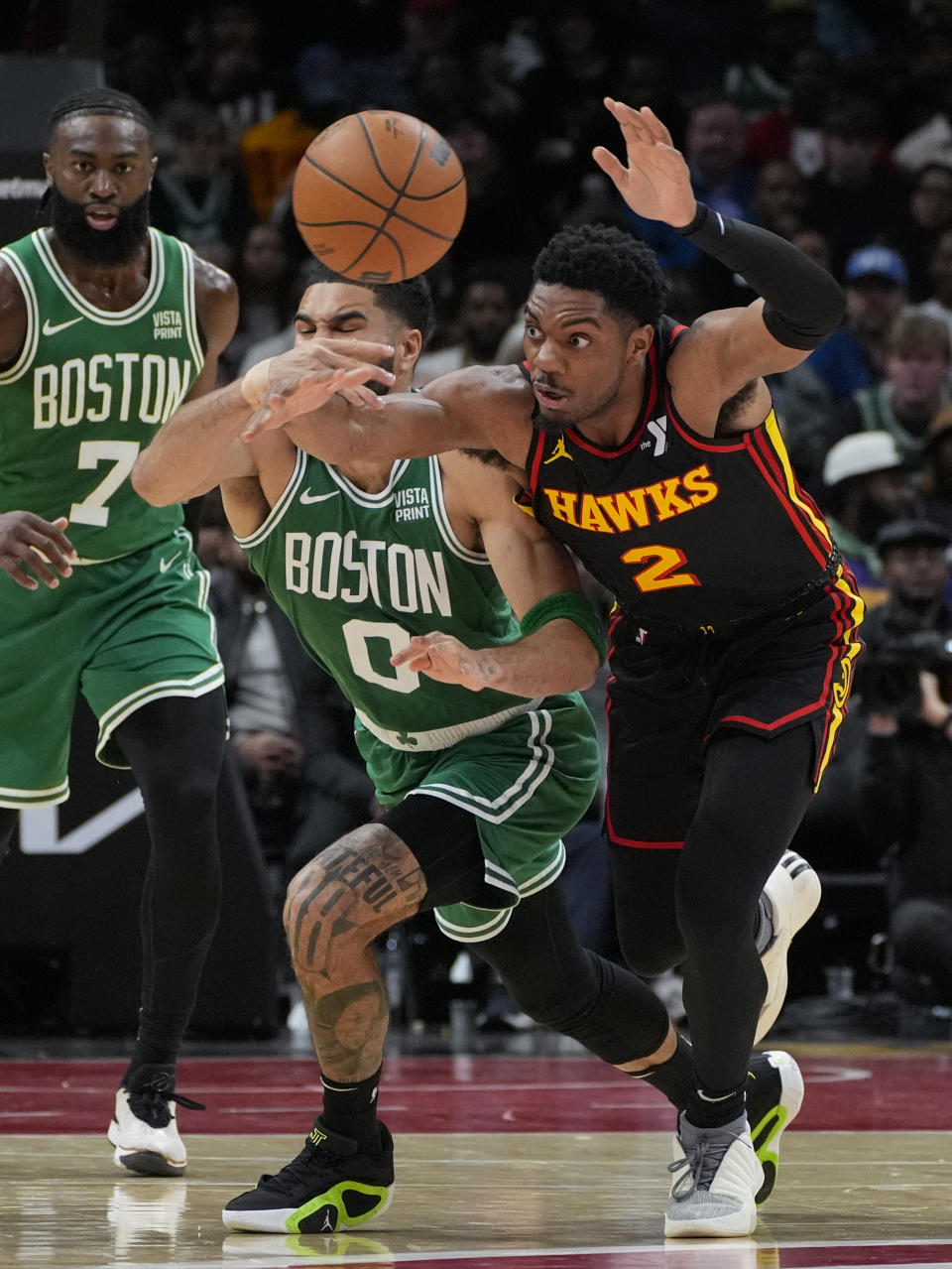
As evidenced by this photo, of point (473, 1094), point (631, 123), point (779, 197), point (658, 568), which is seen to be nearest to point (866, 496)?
point (779, 197)

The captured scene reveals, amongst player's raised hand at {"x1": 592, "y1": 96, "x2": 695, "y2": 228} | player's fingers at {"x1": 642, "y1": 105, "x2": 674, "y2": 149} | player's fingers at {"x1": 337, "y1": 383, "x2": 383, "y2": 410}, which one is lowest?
player's fingers at {"x1": 337, "y1": 383, "x2": 383, "y2": 410}

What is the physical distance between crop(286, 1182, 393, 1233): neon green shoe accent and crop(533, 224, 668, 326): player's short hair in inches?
72.8

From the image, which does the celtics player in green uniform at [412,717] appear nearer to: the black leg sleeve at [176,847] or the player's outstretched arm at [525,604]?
the player's outstretched arm at [525,604]

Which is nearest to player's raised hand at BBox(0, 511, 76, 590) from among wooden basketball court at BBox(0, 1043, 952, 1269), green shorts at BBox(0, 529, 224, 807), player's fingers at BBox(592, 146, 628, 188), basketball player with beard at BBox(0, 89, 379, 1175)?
basketball player with beard at BBox(0, 89, 379, 1175)

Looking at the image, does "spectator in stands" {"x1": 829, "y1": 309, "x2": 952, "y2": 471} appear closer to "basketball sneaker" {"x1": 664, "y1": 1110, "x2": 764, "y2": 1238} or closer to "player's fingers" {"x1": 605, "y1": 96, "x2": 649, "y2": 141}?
"player's fingers" {"x1": 605, "y1": 96, "x2": 649, "y2": 141}

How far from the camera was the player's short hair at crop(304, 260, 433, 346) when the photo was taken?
4.78 m

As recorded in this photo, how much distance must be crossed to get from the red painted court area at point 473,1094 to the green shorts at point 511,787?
1559 mm

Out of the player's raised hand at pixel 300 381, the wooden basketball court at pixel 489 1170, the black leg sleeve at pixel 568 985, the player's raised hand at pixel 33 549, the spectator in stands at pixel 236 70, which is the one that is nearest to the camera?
the wooden basketball court at pixel 489 1170

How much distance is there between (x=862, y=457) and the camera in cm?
997

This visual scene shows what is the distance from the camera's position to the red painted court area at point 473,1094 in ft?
19.9

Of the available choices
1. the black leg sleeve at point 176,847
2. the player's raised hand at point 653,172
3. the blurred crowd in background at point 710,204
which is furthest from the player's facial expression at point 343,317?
the blurred crowd in background at point 710,204

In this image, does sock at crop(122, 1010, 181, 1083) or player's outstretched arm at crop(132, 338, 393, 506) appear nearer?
player's outstretched arm at crop(132, 338, 393, 506)

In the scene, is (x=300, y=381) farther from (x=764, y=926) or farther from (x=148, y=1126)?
(x=148, y=1126)

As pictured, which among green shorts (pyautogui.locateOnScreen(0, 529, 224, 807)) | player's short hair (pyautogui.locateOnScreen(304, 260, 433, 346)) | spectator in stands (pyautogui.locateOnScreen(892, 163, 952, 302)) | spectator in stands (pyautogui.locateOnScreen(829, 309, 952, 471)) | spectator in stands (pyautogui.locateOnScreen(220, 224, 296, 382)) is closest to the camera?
player's short hair (pyautogui.locateOnScreen(304, 260, 433, 346))
